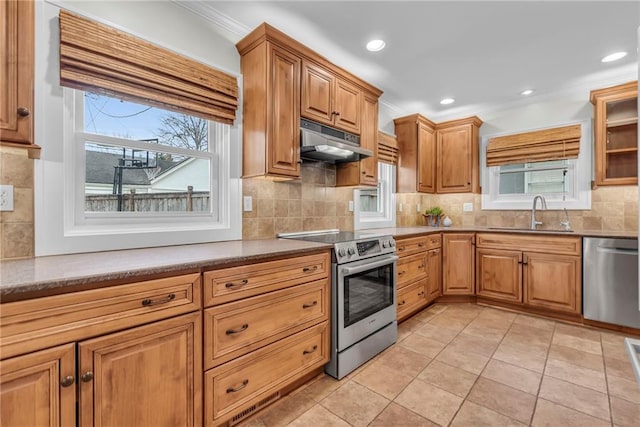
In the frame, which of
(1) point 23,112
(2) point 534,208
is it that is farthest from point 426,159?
(1) point 23,112

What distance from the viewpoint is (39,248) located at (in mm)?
1395

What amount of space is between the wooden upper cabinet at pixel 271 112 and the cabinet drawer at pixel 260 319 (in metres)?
0.88

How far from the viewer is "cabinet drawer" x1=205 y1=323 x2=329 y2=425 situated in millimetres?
1377

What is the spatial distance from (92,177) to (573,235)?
4010 mm

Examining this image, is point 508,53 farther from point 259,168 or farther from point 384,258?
point 259,168

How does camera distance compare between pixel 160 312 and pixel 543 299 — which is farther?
pixel 543 299

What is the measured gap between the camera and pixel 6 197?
52.3 inches

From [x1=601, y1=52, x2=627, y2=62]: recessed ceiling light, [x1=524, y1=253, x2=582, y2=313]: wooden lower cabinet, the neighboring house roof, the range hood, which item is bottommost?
[x1=524, y1=253, x2=582, y2=313]: wooden lower cabinet

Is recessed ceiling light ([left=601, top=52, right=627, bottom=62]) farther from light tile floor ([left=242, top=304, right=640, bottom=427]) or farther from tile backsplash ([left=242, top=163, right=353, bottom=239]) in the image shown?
tile backsplash ([left=242, top=163, right=353, bottom=239])

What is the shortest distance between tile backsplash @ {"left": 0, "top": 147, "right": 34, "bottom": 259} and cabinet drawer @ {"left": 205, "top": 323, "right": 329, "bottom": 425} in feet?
3.57

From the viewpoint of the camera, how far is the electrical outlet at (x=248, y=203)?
2227 mm

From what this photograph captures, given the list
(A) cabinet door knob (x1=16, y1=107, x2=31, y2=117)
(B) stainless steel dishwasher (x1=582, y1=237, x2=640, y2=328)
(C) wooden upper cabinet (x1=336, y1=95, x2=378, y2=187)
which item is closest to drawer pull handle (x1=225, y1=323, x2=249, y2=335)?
(A) cabinet door knob (x1=16, y1=107, x2=31, y2=117)

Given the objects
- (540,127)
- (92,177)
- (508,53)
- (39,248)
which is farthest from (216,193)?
(540,127)

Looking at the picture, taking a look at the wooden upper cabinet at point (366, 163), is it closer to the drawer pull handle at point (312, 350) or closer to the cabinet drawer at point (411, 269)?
the cabinet drawer at point (411, 269)
